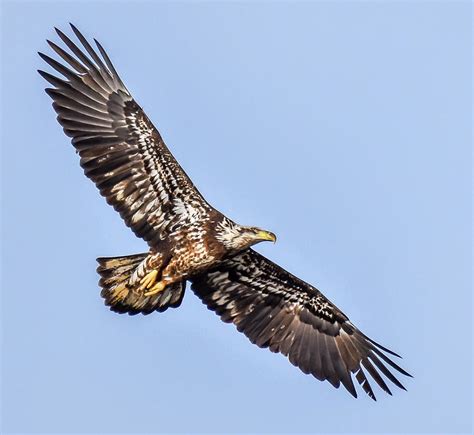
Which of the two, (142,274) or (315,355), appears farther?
(315,355)

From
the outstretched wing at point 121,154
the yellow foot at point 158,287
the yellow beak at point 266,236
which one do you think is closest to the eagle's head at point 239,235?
the yellow beak at point 266,236

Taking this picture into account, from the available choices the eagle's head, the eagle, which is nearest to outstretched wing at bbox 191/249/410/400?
the eagle

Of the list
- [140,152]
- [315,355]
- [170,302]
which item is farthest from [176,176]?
[315,355]

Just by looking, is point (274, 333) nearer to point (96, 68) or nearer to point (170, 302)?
point (170, 302)

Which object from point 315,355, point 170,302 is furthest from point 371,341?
point 170,302

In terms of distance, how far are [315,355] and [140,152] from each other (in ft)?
14.5

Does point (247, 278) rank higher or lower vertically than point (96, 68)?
lower

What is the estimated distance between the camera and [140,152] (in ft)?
69.2

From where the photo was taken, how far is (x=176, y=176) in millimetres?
20953

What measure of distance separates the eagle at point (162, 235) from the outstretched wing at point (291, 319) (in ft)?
0.05

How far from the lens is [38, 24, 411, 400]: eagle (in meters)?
20.7

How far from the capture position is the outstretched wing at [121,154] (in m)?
20.9

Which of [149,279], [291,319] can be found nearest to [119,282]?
[149,279]

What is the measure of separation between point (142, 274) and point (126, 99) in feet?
9.12
